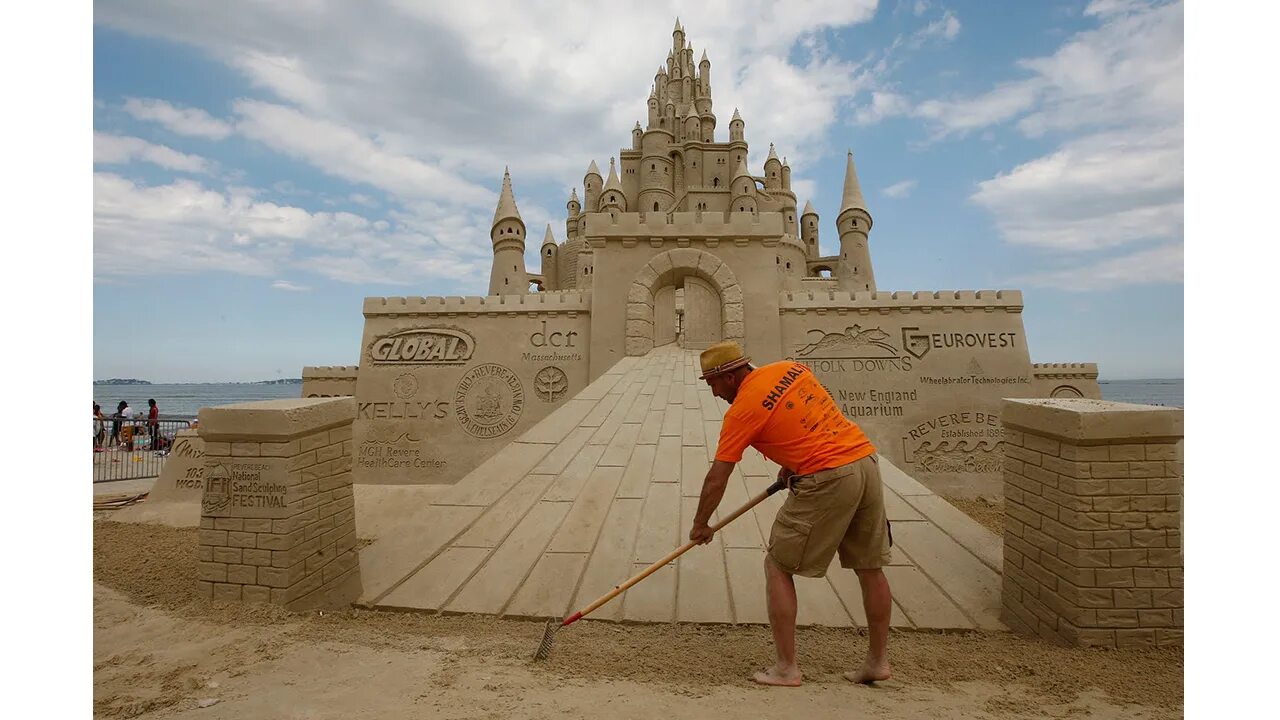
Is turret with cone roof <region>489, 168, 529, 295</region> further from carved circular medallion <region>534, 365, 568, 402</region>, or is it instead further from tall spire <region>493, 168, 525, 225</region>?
carved circular medallion <region>534, 365, 568, 402</region>

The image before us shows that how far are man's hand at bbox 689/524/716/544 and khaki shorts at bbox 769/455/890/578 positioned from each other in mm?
303

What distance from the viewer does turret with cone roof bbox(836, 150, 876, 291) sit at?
26000 mm

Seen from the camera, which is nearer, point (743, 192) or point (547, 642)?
point (547, 642)

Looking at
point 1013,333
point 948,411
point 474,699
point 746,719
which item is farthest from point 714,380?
point 1013,333

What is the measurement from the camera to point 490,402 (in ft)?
33.2

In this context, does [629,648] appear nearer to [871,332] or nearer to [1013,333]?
[871,332]

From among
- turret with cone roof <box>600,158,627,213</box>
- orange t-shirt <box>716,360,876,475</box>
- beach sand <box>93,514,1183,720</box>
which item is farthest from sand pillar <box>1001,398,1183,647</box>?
turret with cone roof <box>600,158,627,213</box>

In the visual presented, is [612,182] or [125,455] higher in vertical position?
[612,182]

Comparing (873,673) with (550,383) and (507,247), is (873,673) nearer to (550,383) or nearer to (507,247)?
(550,383)

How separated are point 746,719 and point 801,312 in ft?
27.7

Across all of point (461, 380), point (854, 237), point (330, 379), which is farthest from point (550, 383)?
point (854, 237)

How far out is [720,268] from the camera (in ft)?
30.7

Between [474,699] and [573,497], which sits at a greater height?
[573,497]

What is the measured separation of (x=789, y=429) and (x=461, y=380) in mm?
8892
